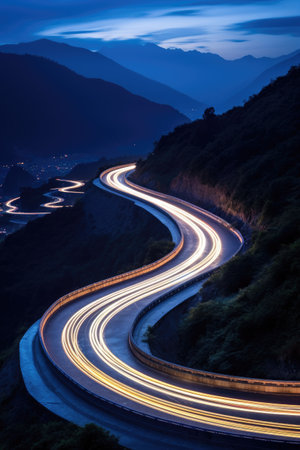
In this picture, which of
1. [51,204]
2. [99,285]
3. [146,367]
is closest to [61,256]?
[99,285]

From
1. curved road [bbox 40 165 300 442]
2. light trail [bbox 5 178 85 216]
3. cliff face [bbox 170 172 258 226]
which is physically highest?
light trail [bbox 5 178 85 216]

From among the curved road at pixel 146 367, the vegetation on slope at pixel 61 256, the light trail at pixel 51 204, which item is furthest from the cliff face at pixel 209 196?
the light trail at pixel 51 204

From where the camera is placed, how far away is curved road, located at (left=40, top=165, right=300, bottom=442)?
16391mm

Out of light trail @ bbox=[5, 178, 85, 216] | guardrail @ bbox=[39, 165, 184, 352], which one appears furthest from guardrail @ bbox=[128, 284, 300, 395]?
light trail @ bbox=[5, 178, 85, 216]

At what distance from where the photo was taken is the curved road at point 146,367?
16.4 meters

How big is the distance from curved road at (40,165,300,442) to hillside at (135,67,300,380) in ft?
5.89

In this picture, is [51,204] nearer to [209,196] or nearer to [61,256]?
[61,256]

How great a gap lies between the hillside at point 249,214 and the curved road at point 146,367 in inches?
70.7

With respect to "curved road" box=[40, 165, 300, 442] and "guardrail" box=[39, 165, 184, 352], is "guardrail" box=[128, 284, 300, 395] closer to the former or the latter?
"curved road" box=[40, 165, 300, 442]

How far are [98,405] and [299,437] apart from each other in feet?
23.2

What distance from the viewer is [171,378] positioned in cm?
2042

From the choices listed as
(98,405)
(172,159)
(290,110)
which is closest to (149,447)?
(98,405)

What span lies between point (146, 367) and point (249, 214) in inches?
919

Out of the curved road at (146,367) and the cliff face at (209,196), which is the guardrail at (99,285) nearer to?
the curved road at (146,367)
